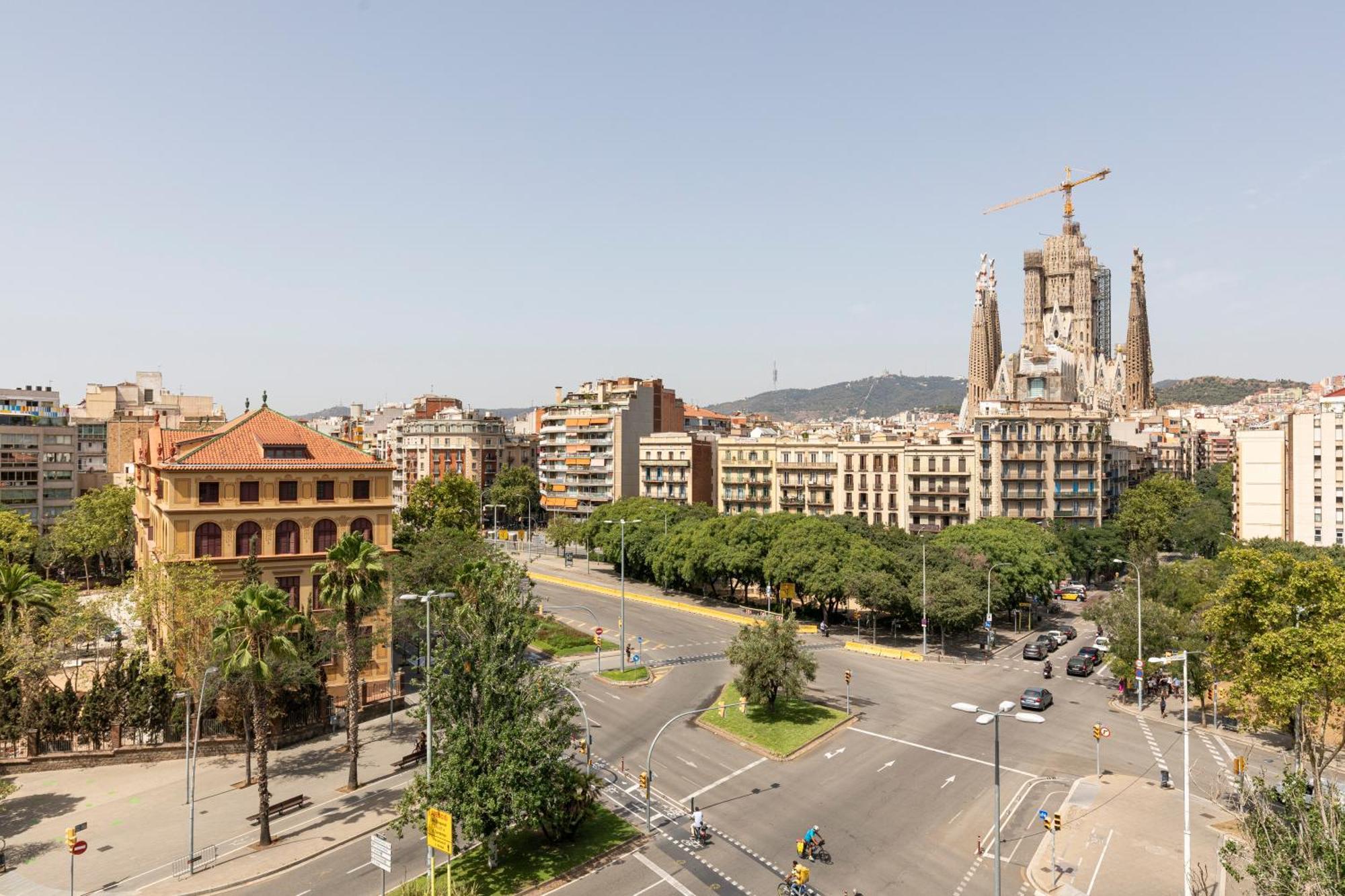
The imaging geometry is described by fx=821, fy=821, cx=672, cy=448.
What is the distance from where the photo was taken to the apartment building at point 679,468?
421 ft

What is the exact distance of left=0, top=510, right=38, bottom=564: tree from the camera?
8350 centimetres

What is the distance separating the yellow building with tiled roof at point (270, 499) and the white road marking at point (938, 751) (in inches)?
1270

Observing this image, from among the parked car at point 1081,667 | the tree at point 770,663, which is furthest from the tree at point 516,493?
the tree at point 770,663

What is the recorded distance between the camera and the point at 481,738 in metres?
31.7

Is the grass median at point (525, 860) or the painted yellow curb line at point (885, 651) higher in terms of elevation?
the grass median at point (525, 860)

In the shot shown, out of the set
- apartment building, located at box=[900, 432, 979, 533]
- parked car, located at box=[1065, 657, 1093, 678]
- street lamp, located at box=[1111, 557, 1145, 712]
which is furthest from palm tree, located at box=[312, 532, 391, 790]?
apartment building, located at box=[900, 432, 979, 533]

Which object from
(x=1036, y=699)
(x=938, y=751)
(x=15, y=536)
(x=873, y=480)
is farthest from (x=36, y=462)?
(x=1036, y=699)

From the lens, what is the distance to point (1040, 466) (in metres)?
109

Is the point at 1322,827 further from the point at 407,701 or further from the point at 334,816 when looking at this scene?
the point at 407,701

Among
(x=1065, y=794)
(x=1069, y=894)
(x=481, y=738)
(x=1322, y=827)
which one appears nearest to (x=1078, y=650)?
(x=1065, y=794)

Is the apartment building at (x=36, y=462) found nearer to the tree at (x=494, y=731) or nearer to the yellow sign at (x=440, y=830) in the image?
the tree at (x=494, y=731)

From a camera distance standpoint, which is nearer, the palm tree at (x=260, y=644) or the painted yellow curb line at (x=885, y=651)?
the palm tree at (x=260, y=644)

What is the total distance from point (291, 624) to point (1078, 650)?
62699 millimetres

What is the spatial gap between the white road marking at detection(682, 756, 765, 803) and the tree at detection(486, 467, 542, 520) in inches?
4554
